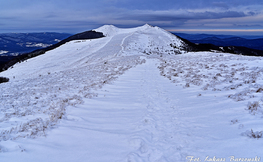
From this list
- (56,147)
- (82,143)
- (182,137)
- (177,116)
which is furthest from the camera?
(177,116)

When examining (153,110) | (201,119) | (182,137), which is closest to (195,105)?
(201,119)

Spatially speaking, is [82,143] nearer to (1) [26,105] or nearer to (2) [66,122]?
(2) [66,122]

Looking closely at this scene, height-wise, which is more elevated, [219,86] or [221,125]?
[219,86]

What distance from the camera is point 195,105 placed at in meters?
6.74

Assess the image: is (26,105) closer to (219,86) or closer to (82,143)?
(82,143)

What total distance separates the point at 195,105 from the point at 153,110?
2.02 meters

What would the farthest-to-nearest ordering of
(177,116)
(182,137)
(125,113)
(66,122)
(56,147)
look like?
(125,113) → (177,116) → (66,122) → (182,137) → (56,147)

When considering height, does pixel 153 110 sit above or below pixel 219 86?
below

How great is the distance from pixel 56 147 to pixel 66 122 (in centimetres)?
153

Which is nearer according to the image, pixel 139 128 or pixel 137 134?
pixel 137 134

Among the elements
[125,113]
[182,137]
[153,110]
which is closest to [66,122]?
[125,113]

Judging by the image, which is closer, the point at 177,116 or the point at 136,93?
the point at 177,116

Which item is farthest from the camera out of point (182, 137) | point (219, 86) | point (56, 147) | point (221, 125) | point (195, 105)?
point (219, 86)

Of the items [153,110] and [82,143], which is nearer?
[82,143]
